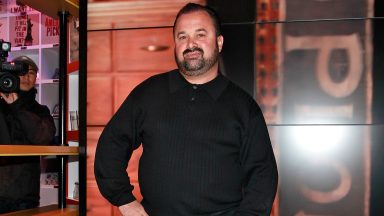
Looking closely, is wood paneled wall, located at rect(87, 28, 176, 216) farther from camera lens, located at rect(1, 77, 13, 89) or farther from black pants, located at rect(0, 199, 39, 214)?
black pants, located at rect(0, 199, 39, 214)

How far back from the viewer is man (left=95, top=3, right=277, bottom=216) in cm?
170

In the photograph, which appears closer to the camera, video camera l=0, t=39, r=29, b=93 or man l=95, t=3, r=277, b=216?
man l=95, t=3, r=277, b=216


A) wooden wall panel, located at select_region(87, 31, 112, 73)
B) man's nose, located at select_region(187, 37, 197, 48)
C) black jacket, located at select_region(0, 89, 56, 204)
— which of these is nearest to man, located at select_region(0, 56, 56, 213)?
black jacket, located at select_region(0, 89, 56, 204)

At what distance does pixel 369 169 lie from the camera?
193 centimetres

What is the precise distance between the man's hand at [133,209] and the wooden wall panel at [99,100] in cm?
52

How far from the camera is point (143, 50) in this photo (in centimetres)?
213

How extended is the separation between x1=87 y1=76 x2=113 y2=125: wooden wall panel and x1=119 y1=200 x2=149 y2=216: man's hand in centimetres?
52

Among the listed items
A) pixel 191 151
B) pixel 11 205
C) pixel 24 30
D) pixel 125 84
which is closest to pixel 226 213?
pixel 191 151

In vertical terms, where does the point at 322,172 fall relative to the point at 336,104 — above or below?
below

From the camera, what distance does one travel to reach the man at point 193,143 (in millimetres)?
1696

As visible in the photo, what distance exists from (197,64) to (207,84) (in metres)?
0.11

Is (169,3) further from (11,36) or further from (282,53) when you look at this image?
(11,36)

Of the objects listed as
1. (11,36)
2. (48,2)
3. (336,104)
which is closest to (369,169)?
(336,104)

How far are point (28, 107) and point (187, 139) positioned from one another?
4.61 ft
